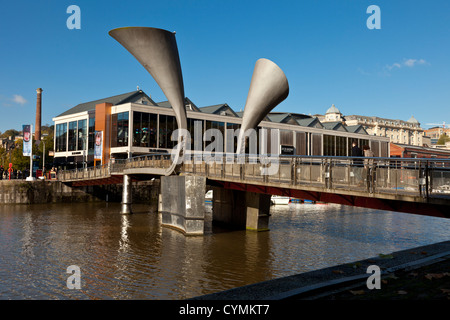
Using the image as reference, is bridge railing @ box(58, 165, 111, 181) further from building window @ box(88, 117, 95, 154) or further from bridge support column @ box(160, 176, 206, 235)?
bridge support column @ box(160, 176, 206, 235)

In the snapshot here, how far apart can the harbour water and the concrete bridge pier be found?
120cm

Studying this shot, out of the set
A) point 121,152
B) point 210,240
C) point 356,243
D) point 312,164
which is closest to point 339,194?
point 312,164

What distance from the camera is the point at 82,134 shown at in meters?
65.5

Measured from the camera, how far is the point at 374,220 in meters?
35.5

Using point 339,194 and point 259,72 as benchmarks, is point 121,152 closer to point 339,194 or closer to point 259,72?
point 259,72

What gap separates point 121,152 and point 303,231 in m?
37.1

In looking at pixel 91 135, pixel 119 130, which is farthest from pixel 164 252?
pixel 91 135

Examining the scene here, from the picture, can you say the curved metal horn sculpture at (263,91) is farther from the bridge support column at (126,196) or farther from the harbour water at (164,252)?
the bridge support column at (126,196)

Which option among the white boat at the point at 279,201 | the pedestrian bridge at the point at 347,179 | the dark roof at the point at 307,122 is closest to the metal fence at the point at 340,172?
the pedestrian bridge at the point at 347,179

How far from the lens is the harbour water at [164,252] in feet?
46.9

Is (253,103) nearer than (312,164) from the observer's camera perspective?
No

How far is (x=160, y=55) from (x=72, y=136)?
154ft

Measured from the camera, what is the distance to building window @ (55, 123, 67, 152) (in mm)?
69812

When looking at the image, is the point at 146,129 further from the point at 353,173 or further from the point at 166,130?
the point at 353,173
